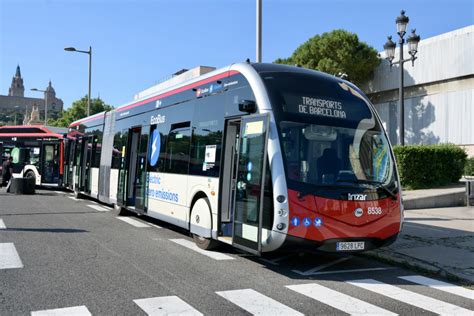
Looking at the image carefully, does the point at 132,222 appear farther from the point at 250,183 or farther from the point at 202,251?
the point at 250,183

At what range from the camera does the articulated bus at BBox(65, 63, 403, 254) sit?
6.69 m

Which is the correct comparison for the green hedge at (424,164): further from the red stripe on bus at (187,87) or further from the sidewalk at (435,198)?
the red stripe on bus at (187,87)

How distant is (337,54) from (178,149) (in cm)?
3011

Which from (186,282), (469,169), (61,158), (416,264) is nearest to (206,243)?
(186,282)

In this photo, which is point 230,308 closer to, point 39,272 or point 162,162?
point 39,272

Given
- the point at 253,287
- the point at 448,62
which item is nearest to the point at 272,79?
the point at 253,287

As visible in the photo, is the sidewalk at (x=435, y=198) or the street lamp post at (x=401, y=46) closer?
the sidewalk at (x=435, y=198)

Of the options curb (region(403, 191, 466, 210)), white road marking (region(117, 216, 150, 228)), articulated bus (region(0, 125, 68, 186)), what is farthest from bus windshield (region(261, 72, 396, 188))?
articulated bus (region(0, 125, 68, 186))

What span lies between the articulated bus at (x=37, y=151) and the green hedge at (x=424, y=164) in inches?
628

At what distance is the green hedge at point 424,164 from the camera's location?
17859mm

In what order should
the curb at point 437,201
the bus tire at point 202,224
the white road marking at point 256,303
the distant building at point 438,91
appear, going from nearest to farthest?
1. the white road marking at point 256,303
2. the bus tire at point 202,224
3. the curb at point 437,201
4. the distant building at point 438,91

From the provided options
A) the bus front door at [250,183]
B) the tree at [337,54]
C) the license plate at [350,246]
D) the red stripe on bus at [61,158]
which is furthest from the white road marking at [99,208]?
the tree at [337,54]

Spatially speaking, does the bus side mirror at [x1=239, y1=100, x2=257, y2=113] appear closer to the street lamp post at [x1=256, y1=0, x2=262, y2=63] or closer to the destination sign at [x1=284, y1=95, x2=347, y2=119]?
the destination sign at [x1=284, y1=95, x2=347, y2=119]

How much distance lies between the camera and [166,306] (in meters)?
5.22
